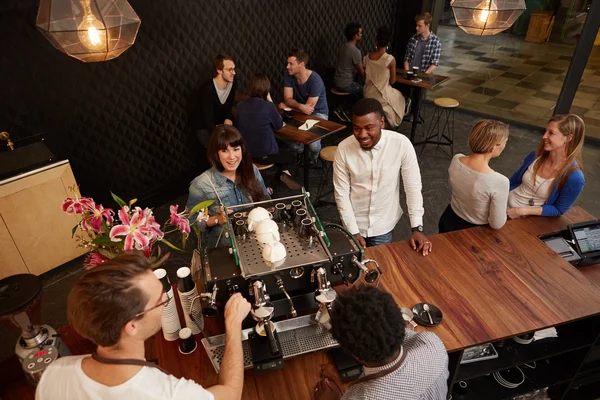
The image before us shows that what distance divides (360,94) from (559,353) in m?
4.24

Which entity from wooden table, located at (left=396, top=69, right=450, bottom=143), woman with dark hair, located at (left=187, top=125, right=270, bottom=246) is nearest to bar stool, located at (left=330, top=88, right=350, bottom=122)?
wooden table, located at (left=396, top=69, right=450, bottom=143)

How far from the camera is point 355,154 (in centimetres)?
243

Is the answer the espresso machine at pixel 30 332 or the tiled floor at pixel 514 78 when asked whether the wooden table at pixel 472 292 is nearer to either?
the espresso machine at pixel 30 332

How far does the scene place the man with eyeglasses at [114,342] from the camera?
116 centimetres

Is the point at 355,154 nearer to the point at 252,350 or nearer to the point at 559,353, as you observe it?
the point at 252,350

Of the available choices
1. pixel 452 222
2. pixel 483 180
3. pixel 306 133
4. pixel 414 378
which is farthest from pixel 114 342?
pixel 306 133

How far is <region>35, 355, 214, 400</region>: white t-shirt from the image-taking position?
1.15m

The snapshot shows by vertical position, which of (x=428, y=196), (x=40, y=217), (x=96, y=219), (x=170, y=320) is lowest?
(x=428, y=196)

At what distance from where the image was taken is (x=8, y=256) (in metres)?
3.16

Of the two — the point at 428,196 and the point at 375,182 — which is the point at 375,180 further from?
the point at 428,196

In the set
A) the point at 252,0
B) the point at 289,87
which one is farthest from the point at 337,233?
the point at 252,0

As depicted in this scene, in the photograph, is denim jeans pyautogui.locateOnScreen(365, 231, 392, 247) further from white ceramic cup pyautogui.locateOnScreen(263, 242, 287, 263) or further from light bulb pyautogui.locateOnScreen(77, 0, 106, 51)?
light bulb pyautogui.locateOnScreen(77, 0, 106, 51)

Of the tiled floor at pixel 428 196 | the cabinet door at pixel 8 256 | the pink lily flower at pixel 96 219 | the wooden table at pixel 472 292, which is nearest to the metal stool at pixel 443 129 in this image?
the tiled floor at pixel 428 196

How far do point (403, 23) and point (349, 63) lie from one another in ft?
6.07
